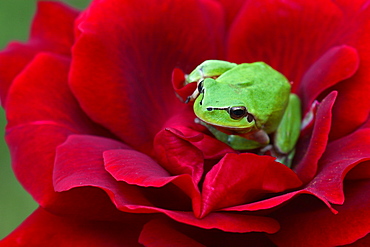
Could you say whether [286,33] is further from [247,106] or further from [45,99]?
[45,99]

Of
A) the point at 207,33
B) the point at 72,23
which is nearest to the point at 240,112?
the point at 207,33

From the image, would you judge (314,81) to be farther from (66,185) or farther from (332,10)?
(66,185)

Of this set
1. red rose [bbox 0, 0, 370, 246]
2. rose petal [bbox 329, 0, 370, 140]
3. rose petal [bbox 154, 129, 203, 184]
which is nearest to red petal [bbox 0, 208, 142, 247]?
red rose [bbox 0, 0, 370, 246]

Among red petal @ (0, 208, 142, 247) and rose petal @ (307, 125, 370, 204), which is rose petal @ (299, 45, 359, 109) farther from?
red petal @ (0, 208, 142, 247)

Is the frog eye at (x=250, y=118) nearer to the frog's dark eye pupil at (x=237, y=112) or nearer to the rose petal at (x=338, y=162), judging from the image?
the frog's dark eye pupil at (x=237, y=112)

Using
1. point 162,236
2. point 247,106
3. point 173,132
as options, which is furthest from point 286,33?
point 162,236
